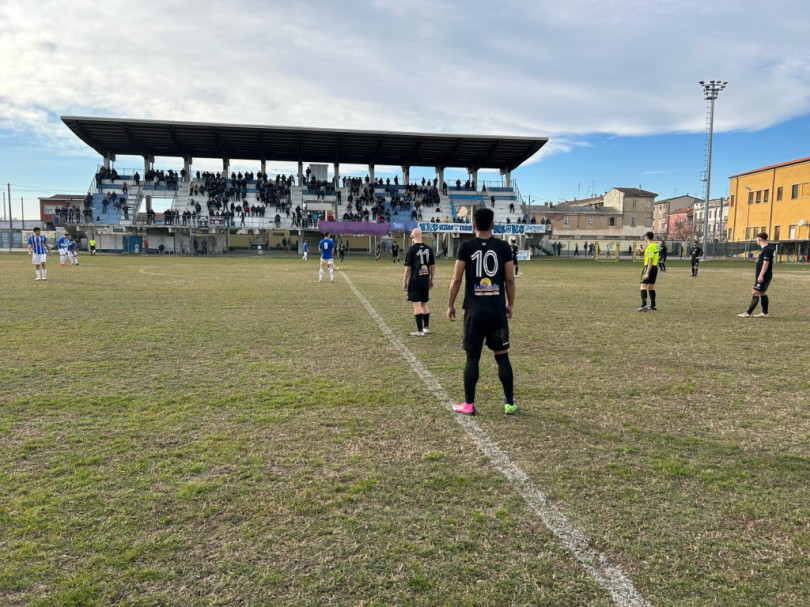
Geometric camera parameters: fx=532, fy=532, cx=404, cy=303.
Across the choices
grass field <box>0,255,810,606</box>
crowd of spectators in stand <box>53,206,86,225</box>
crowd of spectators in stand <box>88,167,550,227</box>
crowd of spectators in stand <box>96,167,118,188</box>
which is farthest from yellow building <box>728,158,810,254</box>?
crowd of spectators in stand <box>96,167,118,188</box>

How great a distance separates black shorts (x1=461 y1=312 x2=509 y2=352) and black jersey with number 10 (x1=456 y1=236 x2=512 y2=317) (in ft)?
0.21

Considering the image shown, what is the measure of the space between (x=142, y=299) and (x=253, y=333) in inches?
253

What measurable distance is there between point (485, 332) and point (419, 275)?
14.0ft

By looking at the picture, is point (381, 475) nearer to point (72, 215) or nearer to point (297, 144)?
point (297, 144)

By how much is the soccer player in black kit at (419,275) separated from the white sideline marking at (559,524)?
400cm

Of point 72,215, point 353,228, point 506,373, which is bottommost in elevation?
point 506,373

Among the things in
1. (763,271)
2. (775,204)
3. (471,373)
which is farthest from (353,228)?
(775,204)

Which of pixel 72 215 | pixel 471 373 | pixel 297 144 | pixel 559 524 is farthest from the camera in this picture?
Answer: pixel 297 144

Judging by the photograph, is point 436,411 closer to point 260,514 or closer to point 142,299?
point 260,514

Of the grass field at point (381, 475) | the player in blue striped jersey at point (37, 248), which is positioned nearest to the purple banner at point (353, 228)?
the player in blue striped jersey at point (37, 248)

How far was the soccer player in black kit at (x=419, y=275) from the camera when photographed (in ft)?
30.2

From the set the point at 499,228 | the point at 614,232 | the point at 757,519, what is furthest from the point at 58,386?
the point at 614,232

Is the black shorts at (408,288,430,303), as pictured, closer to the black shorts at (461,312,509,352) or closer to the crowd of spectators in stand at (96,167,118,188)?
the black shorts at (461,312,509,352)

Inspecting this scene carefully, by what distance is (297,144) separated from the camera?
5122 centimetres
